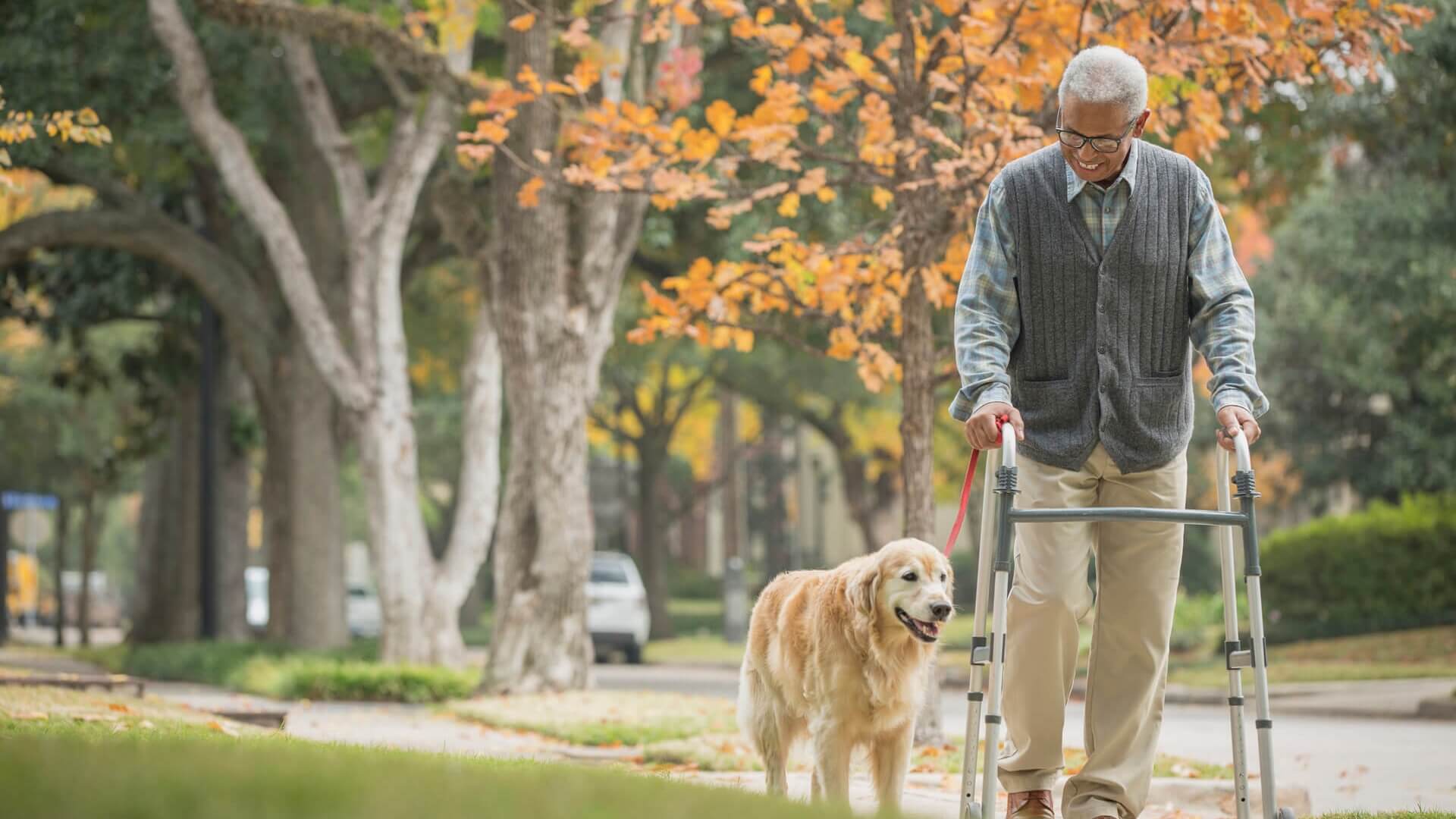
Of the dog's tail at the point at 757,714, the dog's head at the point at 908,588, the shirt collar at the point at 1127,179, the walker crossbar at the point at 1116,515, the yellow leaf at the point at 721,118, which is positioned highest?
the yellow leaf at the point at 721,118

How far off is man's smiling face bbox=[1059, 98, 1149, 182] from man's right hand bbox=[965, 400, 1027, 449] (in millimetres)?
818

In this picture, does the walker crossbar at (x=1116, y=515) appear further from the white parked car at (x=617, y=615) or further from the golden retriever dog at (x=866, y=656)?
the white parked car at (x=617, y=615)

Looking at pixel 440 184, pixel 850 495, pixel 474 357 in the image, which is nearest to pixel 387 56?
pixel 440 184

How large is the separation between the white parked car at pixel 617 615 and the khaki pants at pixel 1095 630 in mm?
21756

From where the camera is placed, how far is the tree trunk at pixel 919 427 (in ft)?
33.5

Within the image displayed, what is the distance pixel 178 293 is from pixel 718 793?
21030 millimetres

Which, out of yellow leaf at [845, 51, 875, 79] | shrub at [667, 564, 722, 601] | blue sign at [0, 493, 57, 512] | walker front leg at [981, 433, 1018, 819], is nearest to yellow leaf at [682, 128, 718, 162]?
yellow leaf at [845, 51, 875, 79]

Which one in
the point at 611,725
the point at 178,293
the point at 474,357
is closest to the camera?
the point at 611,725

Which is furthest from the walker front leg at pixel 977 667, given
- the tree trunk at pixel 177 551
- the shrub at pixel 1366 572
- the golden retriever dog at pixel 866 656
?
the tree trunk at pixel 177 551

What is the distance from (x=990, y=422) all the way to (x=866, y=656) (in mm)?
1249

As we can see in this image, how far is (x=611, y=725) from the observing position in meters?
11.3

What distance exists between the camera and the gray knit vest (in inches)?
207

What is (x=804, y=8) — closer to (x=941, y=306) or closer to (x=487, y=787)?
(x=941, y=306)

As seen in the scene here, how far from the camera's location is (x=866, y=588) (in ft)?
19.2
